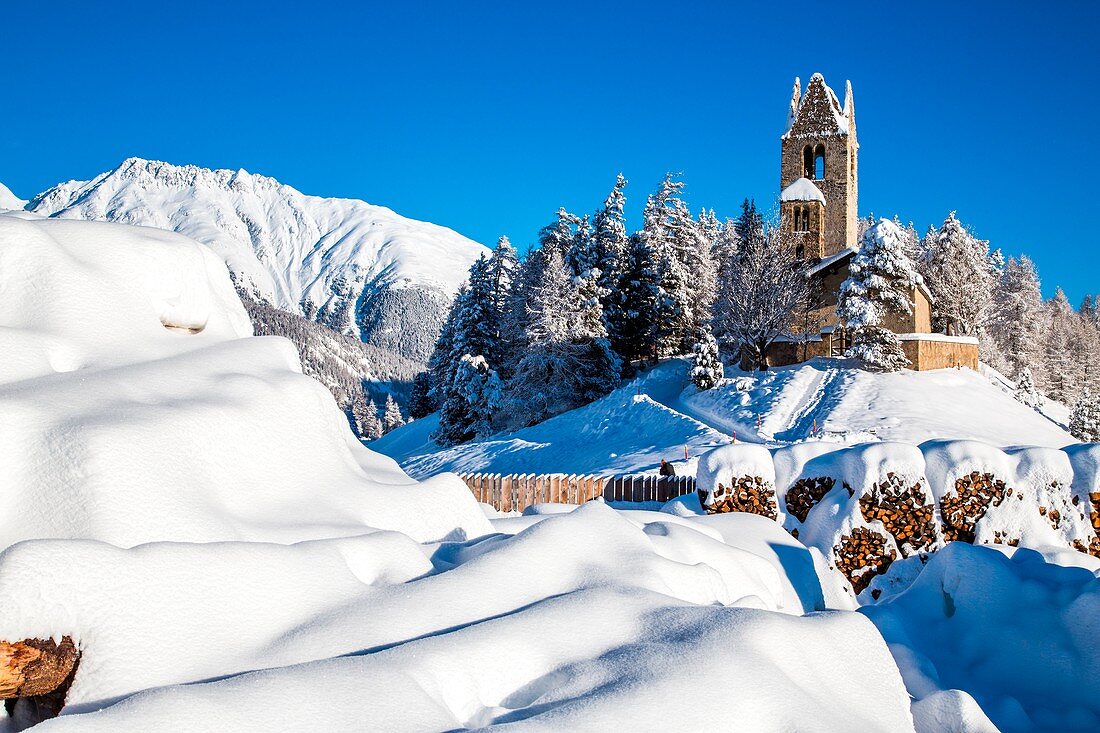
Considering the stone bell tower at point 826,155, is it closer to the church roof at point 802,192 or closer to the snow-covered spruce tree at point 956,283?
the church roof at point 802,192

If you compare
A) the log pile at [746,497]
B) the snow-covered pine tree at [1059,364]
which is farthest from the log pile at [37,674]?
the snow-covered pine tree at [1059,364]

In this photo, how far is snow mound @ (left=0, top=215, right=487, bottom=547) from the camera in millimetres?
3443

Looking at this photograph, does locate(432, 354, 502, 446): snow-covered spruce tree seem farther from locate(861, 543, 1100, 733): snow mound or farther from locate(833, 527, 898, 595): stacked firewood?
locate(861, 543, 1100, 733): snow mound

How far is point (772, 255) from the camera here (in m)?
40.2

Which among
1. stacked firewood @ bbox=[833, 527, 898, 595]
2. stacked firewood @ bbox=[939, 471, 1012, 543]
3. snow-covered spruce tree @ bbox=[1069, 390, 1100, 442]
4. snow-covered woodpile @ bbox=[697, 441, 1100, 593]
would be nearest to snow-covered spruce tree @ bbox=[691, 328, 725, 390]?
snow-covered spruce tree @ bbox=[1069, 390, 1100, 442]

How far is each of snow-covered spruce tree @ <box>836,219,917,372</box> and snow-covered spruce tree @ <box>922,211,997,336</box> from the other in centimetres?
1666

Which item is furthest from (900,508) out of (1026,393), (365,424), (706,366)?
(365,424)

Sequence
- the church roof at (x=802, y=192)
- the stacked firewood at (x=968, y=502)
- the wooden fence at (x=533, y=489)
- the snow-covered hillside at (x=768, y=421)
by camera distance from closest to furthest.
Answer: the stacked firewood at (x=968, y=502)
the wooden fence at (x=533, y=489)
the snow-covered hillside at (x=768, y=421)
the church roof at (x=802, y=192)

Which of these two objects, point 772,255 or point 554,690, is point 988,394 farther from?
point 554,690

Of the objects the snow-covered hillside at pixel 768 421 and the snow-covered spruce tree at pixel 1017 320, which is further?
the snow-covered spruce tree at pixel 1017 320

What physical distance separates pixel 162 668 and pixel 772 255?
40225mm

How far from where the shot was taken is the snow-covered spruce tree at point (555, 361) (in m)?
38.5

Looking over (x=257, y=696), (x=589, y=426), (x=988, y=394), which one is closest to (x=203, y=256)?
(x=257, y=696)

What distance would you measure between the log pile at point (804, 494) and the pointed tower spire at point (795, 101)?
4583 centimetres
